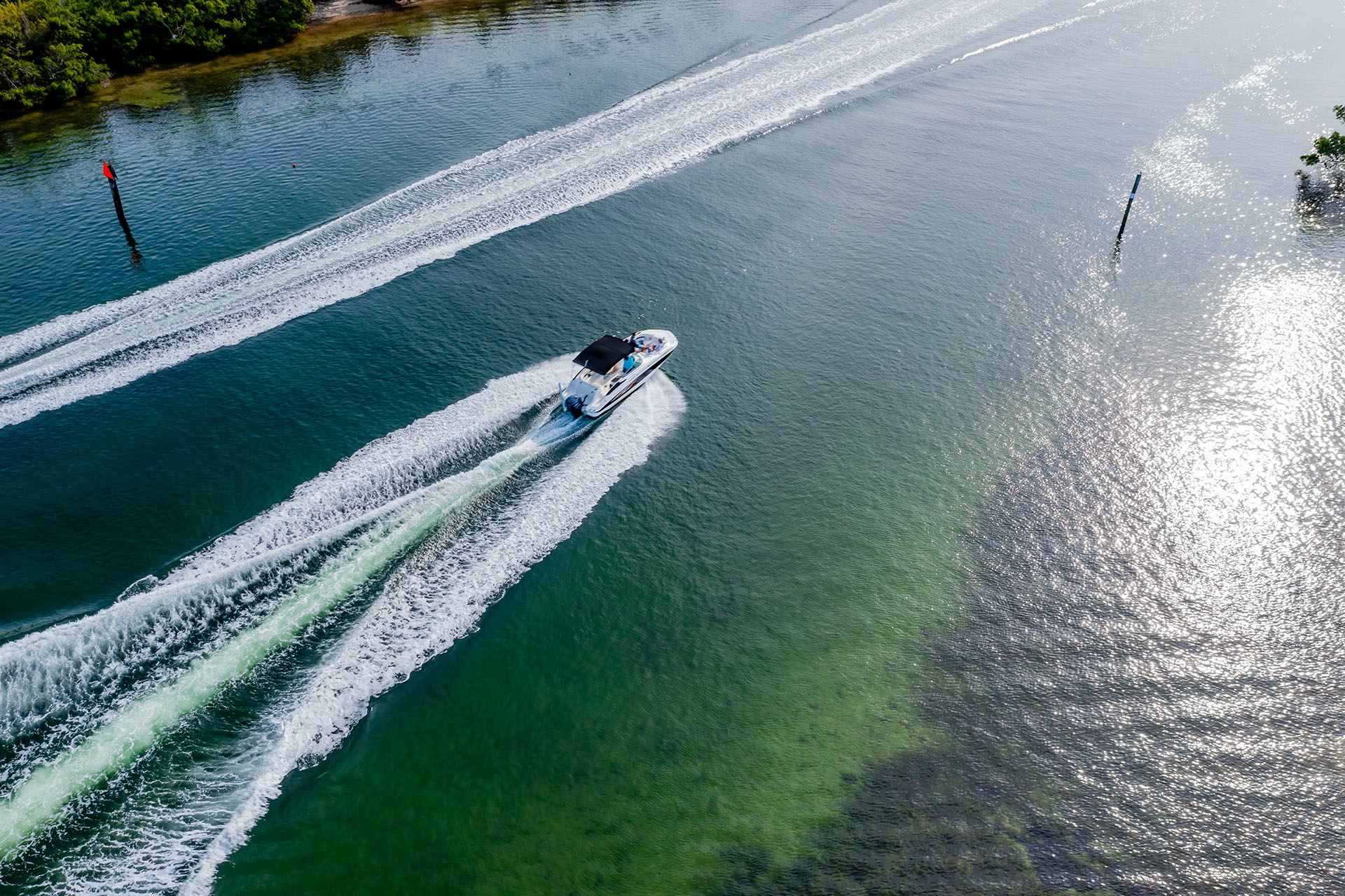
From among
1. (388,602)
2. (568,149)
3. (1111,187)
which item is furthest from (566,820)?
(1111,187)

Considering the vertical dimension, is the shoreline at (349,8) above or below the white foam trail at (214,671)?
above

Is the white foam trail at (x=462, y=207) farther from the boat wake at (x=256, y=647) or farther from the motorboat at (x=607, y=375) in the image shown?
the motorboat at (x=607, y=375)

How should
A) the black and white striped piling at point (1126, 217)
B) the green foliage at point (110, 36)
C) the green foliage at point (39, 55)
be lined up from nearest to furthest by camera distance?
the black and white striped piling at point (1126, 217)
the green foliage at point (39, 55)
the green foliage at point (110, 36)

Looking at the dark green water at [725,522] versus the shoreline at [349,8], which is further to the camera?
the shoreline at [349,8]

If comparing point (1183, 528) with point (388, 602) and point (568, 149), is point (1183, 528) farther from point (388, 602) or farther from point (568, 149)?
point (568, 149)

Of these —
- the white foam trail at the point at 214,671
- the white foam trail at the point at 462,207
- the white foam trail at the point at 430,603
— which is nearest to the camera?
the white foam trail at the point at 214,671

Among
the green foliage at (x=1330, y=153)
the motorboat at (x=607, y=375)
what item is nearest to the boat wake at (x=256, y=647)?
the motorboat at (x=607, y=375)

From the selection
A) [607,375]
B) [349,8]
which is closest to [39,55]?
[349,8]
